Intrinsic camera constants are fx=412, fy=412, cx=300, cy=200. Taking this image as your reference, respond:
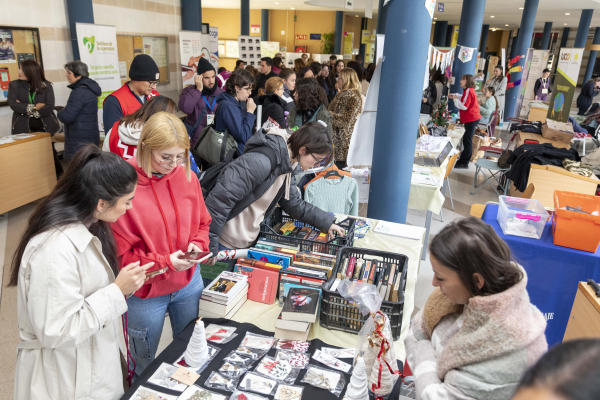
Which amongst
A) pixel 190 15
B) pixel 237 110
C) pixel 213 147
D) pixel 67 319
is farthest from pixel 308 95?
pixel 190 15

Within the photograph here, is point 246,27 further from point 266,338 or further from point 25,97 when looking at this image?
point 266,338

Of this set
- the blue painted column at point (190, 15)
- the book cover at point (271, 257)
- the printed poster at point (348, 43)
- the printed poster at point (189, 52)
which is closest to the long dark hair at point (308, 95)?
the book cover at point (271, 257)

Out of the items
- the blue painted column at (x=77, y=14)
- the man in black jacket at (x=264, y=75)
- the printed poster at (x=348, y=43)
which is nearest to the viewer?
the blue painted column at (x=77, y=14)

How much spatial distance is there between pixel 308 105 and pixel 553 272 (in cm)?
293

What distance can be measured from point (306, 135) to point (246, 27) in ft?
39.4

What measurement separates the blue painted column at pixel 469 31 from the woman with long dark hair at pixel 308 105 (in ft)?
19.8

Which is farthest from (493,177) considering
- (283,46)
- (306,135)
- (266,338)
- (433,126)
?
(283,46)

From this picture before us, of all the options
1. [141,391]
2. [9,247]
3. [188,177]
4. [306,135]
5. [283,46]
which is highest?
[283,46]

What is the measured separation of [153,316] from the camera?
5.65 feet

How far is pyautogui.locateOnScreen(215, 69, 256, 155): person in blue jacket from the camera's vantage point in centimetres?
371

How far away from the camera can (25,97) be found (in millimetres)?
5023

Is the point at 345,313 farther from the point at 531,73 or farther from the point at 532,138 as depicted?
the point at 531,73

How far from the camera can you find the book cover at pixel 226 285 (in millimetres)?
1800

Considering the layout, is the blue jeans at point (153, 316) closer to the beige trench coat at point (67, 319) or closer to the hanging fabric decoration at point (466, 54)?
the beige trench coat at point (67, 319)
